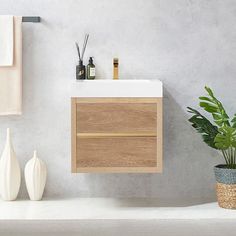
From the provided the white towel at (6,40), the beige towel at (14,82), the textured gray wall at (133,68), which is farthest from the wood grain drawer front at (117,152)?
the white towel at (6,40)

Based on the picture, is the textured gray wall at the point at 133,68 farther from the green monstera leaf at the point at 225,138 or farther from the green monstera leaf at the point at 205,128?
the green monstera leaf at the point at 225,138

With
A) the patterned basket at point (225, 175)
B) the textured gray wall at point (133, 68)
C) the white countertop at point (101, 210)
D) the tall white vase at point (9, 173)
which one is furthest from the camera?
the textured gray wall at point (133, 68)

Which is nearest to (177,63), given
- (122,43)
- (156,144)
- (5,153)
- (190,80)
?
(190,80)

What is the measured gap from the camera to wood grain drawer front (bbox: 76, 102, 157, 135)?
3879 millimetres

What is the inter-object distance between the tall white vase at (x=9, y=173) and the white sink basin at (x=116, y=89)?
2.06ft

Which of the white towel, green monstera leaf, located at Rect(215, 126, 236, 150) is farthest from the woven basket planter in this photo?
the white towel

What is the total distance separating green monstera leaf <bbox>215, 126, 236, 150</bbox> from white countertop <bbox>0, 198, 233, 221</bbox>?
0.44m

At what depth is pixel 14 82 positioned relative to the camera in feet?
13.5

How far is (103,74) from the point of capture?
13.9 feet

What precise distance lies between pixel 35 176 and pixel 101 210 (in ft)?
1.73

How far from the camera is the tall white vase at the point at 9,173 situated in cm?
407

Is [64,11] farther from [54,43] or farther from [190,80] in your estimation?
[190,80]

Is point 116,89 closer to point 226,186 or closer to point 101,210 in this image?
point 101,210

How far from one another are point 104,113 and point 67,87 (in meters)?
0.49
